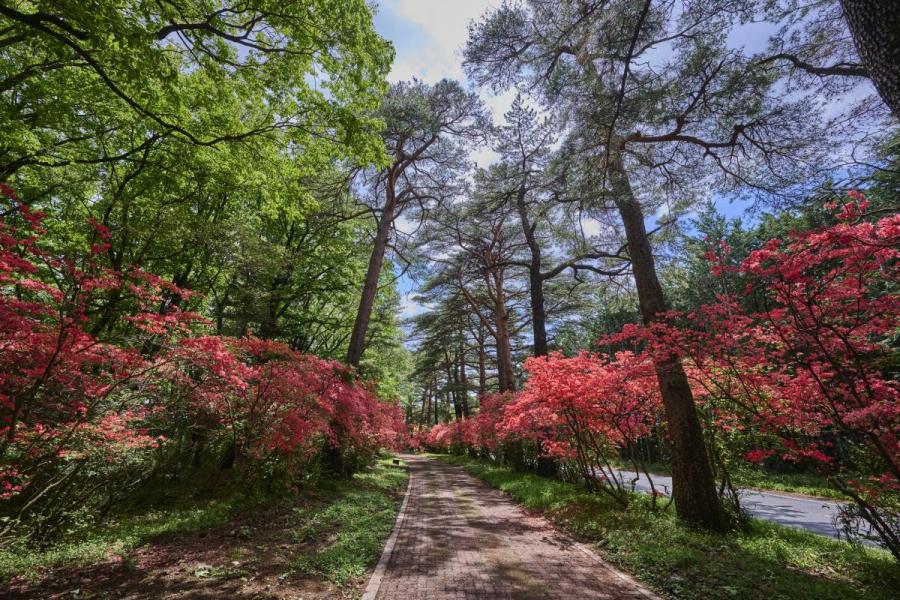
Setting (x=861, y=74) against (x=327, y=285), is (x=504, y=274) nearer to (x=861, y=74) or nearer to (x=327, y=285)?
(x=327, y=285)

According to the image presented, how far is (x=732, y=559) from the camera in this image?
4797mm

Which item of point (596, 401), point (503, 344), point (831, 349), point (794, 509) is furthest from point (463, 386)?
point (831, 349)

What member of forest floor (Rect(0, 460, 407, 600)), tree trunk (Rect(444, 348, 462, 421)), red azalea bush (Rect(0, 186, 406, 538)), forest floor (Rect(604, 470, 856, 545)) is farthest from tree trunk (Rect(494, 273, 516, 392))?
forest floor (Rect(0, 460, 407, 600))

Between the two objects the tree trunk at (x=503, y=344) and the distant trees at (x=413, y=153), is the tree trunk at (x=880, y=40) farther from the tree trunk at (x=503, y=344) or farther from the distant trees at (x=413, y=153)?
the tree trunk at (x=503, y=344)

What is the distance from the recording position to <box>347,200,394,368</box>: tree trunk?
11281mm

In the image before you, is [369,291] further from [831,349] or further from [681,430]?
[831,349]

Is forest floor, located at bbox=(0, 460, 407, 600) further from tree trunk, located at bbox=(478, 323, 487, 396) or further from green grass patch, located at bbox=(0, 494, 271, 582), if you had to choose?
tree trunk, located at bbox=(478, 323, 487, 396)

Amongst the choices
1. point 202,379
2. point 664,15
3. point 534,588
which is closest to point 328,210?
point 202,379

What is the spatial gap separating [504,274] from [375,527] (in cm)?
1384

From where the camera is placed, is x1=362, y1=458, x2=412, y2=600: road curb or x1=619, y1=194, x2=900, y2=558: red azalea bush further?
x1=362, y1=458, x2=412, y2=600: road curb

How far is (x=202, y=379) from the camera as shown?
22.1ft

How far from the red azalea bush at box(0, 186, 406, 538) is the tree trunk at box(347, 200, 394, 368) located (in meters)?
1.65

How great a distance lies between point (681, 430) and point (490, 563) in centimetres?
417

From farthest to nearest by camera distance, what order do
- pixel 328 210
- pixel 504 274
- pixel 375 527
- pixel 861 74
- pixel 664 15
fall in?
pixel 504 274 < pixel 328 210 < pixel 375 527 < pixel 664 15 < pixel 861 74
